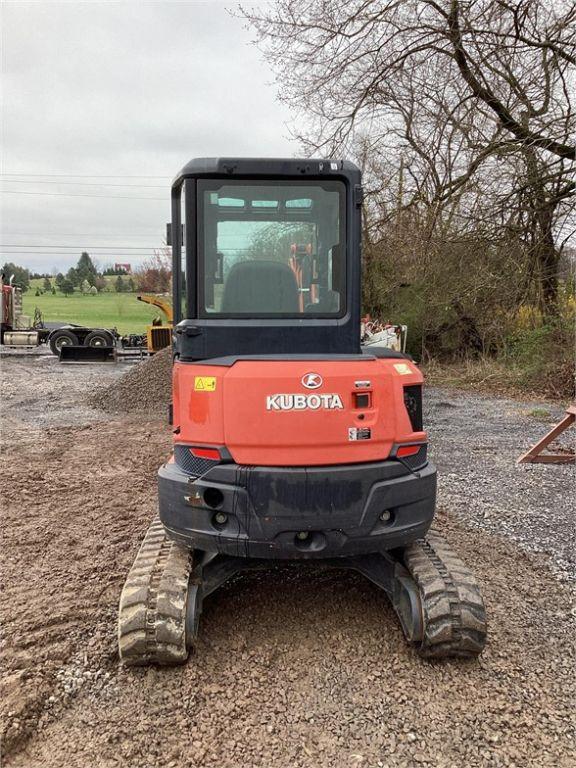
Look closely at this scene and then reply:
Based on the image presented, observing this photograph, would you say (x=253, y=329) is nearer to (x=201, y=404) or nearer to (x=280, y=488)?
(x=201, y=404)

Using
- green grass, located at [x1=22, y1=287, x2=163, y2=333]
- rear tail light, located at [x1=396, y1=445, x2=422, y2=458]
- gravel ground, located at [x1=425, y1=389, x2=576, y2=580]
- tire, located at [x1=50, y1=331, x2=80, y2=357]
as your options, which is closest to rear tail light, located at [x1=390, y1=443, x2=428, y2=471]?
rear tail light, located at [x1=396, y1=445, x2=422, y2=458]

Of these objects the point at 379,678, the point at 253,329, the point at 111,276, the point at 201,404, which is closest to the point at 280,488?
the point at 201,404

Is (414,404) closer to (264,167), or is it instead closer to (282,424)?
(282,424)

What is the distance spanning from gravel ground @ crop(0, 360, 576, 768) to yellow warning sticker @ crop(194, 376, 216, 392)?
53.4 inches

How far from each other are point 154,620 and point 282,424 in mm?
1120

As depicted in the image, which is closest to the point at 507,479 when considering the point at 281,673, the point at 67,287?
the point at 281,673

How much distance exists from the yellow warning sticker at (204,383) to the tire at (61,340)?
1934 centimetres

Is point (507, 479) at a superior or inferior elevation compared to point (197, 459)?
inferior

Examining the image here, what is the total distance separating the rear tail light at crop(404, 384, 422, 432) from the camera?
10.5 feet

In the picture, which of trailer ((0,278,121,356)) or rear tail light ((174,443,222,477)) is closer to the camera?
rear tail light ((174,443,222,477))

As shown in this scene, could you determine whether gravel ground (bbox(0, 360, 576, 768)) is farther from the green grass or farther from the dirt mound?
the green grass

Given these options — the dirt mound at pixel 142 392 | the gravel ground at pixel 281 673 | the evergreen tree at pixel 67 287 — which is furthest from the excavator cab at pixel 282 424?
the evergreen tree at pixel 67 287

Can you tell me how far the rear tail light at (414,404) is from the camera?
3213 mm

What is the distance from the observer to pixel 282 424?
9.64 feet
